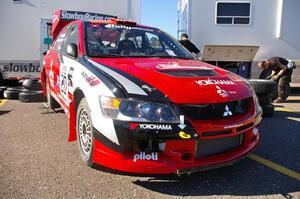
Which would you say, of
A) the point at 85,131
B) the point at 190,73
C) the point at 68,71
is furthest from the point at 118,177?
the point at 68,71

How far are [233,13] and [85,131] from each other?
764 centimetres

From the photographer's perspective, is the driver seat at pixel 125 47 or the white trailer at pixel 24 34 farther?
the white trailer at pixel 24 34

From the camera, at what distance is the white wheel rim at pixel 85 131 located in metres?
3.56

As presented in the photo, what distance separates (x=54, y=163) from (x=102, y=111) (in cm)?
116

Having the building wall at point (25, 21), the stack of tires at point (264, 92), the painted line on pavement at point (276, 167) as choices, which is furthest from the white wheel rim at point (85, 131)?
the building wall at point (25, 21)

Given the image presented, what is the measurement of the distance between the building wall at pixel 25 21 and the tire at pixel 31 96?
1.53 m

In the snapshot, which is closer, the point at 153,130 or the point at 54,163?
the point at 153,130

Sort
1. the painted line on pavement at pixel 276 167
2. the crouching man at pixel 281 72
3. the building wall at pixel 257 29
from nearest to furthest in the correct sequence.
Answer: the painted line on pavement at pixel 276 167, the crouching man at pixel 281 72, the building wall at pixel 257 29

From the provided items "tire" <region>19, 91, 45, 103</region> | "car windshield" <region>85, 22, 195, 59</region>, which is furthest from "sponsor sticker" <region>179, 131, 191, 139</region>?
"tire" <region>19, 91, 45, 103</region>

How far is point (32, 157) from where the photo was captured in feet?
13.5

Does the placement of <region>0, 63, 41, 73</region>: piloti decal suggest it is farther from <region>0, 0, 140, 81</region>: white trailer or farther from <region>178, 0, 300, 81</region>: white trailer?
<region>178, 0, 300, 81</region>: white trailer

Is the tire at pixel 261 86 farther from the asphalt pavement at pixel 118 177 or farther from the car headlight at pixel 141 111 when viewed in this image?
the car headlight at pixel 141 111

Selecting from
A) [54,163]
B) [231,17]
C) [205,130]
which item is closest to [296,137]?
[205,130]

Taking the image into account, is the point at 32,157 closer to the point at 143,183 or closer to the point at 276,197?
the point at 143,183
